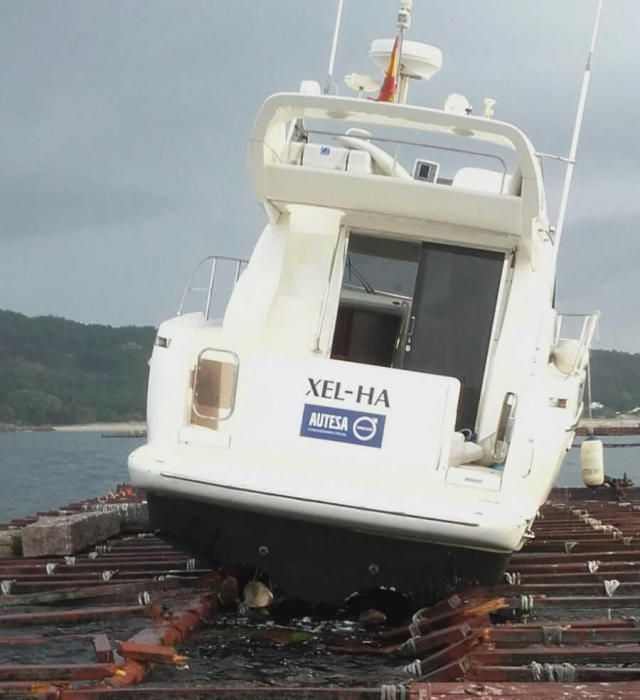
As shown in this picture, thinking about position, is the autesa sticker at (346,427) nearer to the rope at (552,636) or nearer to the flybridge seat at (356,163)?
the rope at (552,636)

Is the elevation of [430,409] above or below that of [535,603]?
above

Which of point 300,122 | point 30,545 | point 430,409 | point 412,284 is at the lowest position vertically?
point 30,545

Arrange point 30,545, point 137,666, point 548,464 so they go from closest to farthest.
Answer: point 137,666, point 548,464, point 30,545

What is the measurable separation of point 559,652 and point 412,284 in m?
4.96

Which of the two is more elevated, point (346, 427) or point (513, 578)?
point (346, 427)

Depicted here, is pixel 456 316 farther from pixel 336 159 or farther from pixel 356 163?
pixel 336 159

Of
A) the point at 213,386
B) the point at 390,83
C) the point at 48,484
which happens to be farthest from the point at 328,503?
the point at 48,484

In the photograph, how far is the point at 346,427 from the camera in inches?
372

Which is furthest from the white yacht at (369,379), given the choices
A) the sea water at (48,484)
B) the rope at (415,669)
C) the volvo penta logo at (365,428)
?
the sea water at (48,484)

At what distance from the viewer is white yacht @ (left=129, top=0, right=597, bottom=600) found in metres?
9.20

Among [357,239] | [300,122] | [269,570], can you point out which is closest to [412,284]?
[357,239]

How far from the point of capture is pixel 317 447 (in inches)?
370

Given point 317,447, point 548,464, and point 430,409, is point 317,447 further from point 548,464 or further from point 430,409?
point 548,464

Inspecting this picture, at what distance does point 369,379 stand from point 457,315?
1.68 m
